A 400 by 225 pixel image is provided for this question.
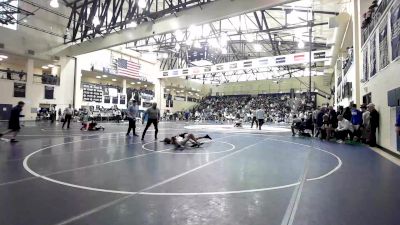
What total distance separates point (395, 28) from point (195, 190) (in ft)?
23.7

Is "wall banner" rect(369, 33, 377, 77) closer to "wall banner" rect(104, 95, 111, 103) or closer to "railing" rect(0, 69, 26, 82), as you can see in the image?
"railing" rect(0, 69, 26, 82)

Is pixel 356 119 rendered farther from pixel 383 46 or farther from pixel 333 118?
pixel 383 46

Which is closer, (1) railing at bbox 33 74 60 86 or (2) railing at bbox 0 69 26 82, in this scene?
(2) railing at bbox 0 69 26 82

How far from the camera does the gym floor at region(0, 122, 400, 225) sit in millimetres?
3193

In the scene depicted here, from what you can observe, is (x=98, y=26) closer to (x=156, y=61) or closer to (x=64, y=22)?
(x=64, y=22)

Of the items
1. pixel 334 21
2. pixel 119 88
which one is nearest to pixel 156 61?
pixel 119 88

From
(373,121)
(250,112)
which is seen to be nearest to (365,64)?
(373,121)

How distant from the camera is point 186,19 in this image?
60.7 ft

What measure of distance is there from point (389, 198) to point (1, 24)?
92.6 ft

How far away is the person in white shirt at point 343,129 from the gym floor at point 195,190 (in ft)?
16.1

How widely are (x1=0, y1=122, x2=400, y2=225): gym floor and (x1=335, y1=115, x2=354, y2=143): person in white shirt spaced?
490 centimetres

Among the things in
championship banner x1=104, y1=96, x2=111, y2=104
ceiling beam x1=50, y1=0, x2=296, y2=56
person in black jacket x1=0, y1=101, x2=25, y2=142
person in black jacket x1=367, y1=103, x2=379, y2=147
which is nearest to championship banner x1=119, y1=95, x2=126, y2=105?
championship banner x1=104, y1=96, x2=111, y2=104

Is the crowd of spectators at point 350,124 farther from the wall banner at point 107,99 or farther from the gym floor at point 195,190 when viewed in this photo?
the wall banner at point 107,99

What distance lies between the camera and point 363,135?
1136cm
